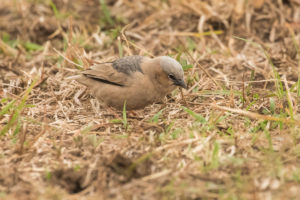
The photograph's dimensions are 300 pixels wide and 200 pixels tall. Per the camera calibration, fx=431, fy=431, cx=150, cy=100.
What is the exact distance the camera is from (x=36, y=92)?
211 inches

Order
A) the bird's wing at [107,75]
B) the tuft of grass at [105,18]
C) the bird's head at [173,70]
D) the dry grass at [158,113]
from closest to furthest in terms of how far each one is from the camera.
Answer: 1. the dry grass at [158,113]
2. the bird's head at [173,70]
3. the bird's wing at [107,75]
4. the tuft of grass at [105,18]

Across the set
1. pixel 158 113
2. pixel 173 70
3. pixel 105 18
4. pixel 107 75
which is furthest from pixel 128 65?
pixel 105 18

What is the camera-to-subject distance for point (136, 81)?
4.68 metres

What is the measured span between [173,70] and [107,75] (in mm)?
814

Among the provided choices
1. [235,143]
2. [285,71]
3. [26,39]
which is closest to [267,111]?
[235,143]

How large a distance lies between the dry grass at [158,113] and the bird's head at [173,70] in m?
0.32

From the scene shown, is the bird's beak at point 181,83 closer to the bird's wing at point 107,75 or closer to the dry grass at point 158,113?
the dry grass at point 158,113

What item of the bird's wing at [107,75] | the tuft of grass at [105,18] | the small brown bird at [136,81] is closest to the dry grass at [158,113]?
the tuft of grass at [105,18]

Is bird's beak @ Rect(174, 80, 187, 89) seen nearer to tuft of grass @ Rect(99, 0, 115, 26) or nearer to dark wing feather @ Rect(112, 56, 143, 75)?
dark wing feather @ Rect(112, 56, 143, 75)

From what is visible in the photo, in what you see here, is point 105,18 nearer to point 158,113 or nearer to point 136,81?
point 136,81

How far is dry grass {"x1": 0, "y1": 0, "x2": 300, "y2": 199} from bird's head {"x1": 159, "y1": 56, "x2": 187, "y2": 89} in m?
0.32

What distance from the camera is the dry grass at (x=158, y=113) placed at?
3.36 meters

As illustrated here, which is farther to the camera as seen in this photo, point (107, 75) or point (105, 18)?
point (105, 18)

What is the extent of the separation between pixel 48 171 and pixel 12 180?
0.98 ft
